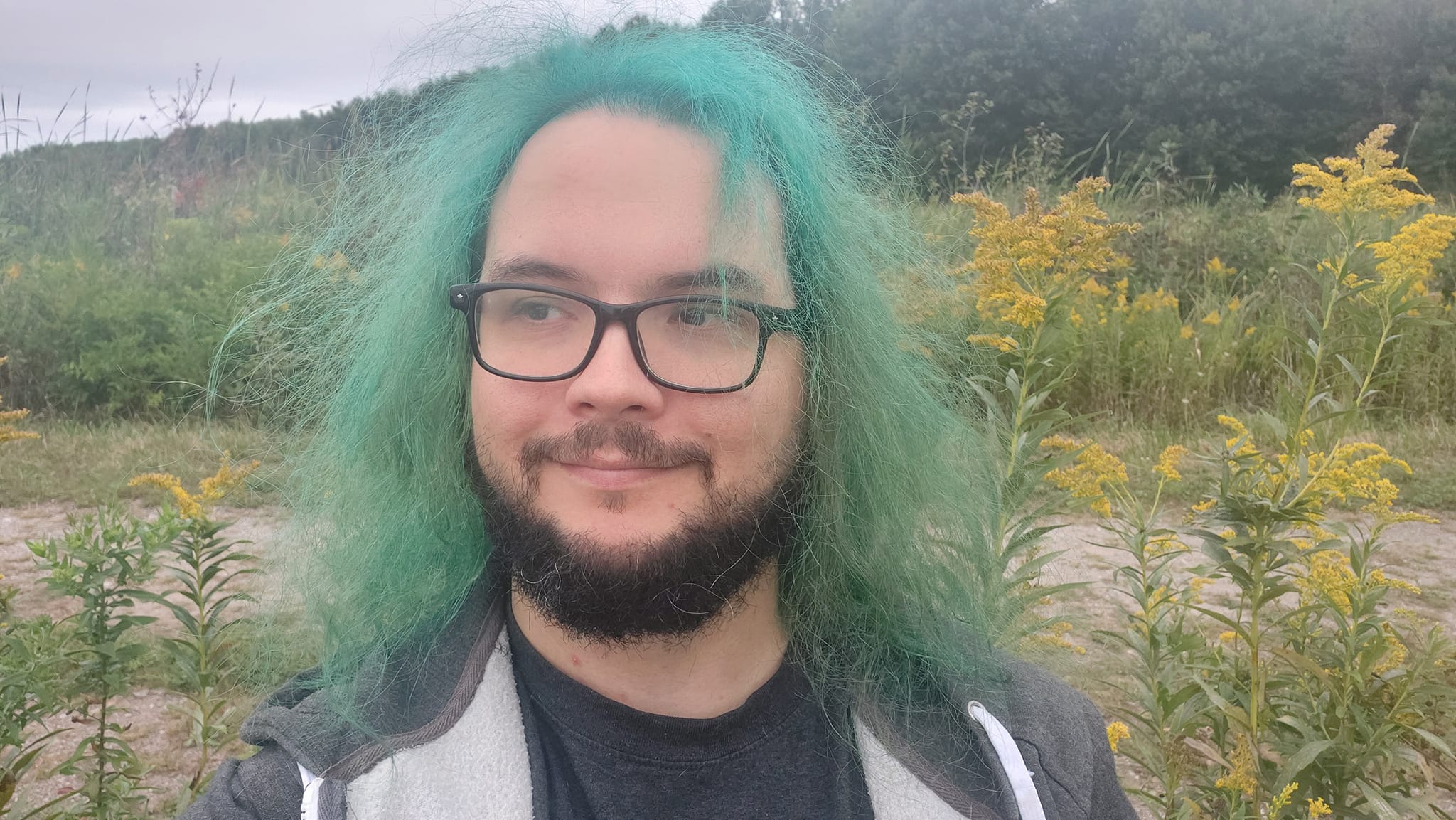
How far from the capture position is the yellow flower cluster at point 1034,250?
202 cm

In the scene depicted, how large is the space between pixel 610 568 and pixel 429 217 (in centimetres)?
60

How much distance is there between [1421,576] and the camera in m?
4.12

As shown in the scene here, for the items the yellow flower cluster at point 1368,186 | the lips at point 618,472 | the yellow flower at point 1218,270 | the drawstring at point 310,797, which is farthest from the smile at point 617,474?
the yellow flower at point 1218,270

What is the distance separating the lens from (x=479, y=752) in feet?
3.99

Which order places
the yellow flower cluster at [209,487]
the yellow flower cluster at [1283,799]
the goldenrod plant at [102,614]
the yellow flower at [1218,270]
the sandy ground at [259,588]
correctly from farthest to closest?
the yellow flower at [1218,270] < the sandy ground at [259,588] < the yellow flower cluster at [209,487] < the goldenrod plant at [102,614] < the yellow flower cluster at [1283,799]

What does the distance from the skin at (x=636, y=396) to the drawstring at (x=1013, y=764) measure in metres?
0.28

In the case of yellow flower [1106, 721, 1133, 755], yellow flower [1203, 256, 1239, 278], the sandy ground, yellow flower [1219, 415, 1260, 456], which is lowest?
the sandy ground

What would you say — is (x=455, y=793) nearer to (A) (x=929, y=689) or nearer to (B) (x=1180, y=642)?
(A) (x=929, y=689)

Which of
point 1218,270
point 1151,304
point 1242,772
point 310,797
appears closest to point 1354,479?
point 1242,772

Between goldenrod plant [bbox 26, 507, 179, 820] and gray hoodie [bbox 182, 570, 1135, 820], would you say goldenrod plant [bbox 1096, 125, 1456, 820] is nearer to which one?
gray hoodie [bbox 182, 570, 1135, 820]

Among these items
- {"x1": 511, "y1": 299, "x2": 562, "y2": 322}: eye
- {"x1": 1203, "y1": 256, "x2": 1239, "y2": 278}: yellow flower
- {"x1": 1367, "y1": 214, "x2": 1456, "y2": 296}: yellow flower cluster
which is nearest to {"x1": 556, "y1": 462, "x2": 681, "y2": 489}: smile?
{"x1": 511, "y1": 299, "x2": 562, "y2": 322}: eye

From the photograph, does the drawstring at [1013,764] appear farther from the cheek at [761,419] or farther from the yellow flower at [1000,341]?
the yellow flower at [1000,341]

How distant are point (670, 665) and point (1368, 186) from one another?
198 centimetres

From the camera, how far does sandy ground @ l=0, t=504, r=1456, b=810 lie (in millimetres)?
2822
